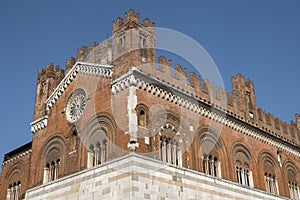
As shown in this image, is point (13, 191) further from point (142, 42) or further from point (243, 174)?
point (243, 174)

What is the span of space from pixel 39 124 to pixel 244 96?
10488 millimetres

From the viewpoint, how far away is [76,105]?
683 inches

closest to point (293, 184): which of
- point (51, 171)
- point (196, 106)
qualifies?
point (196, 106)

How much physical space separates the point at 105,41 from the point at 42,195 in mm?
7002

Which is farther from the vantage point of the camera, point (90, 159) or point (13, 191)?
point (13, 191)

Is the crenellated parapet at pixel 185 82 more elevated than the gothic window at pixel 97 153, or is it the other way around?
the crenellated parapet at pixel 185 82

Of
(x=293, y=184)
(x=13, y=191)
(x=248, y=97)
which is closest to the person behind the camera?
(x=13, y=191)

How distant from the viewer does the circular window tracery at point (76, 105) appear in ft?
55.5

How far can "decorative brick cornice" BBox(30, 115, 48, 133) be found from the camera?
18513mm

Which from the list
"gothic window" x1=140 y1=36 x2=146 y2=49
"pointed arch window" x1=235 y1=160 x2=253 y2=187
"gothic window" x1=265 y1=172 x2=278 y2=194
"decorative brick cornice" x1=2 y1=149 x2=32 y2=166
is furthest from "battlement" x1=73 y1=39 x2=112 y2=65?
"gothic window" x1=265 y1=172 x2=278 y2=194

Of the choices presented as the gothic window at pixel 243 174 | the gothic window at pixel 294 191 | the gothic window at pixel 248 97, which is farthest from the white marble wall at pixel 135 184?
the gothic window at pixel 294 191

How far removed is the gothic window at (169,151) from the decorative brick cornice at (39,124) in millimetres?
6143

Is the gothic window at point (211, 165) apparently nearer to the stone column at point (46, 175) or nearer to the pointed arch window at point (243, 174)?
the pointed arch window at point (243, 174)

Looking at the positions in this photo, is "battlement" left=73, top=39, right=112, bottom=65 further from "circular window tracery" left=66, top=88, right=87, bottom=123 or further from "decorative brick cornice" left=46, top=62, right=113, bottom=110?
"circular window tracery" left=66, top=88, right=87, bottom=123
